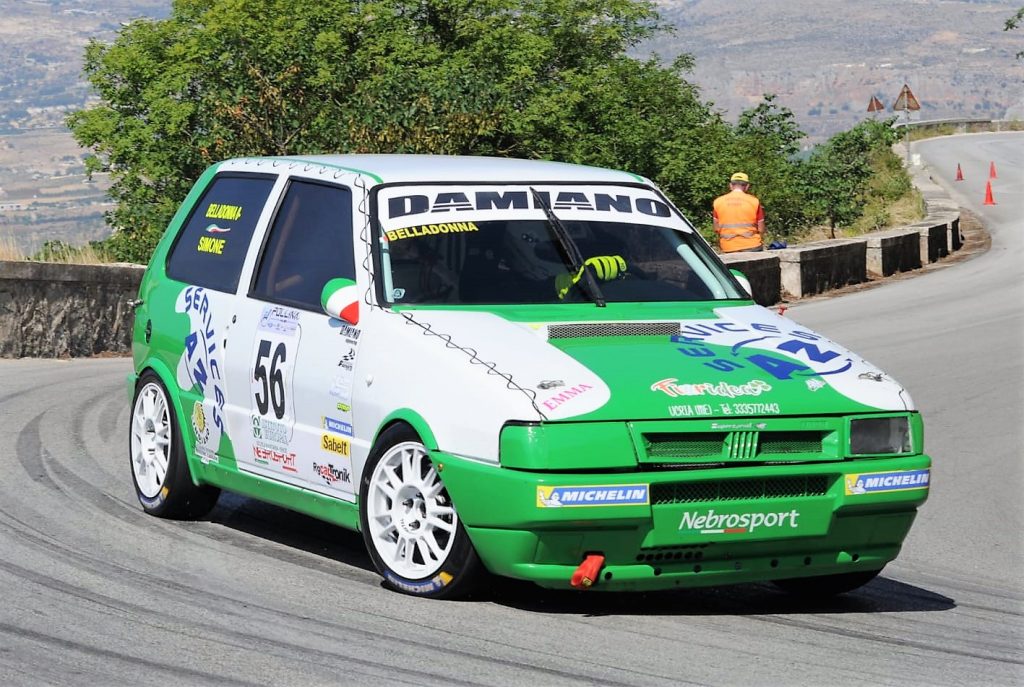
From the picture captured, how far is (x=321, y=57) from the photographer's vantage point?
3759 centimetres

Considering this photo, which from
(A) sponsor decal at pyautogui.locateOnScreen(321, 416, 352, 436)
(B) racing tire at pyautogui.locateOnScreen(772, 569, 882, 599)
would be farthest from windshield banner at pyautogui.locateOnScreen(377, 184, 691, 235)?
(B) racing tire at pyautogui.locateOnScreen(772, 569, 882, 599)

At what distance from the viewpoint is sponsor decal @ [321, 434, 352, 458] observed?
23.6ft

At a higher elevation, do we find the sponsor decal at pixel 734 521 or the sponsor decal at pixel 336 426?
the sponsor decal at pixel 336 426

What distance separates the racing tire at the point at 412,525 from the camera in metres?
6.62

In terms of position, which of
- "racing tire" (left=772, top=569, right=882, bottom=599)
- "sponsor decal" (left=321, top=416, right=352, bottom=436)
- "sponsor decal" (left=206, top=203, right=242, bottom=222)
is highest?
"sponsor decal" (left=206, top=203, right=242, bottom=222)

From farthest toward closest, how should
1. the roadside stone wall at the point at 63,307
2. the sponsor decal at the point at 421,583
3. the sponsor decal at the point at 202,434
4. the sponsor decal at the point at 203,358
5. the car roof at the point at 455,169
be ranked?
1. the roadside stone wall at the point at 63,307
2. the sponsor decal at the point at 202,434
3. the sponsor decal at the point at 203,358
4. the car roof at the point at 455,169
5. the sponsor decal at the point at 421,583

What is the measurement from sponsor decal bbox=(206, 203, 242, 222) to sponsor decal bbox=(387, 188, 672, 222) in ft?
4.41

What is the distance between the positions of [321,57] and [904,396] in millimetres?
31856

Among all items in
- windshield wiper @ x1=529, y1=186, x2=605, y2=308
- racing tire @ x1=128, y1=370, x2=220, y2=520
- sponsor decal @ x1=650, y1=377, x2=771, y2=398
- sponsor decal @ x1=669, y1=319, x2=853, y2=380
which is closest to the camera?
sponsor decal @ x1=650, y1=377, x2=771, y2=398

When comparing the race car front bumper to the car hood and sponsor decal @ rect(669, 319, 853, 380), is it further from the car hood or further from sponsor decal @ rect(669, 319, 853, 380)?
sponsor decal @ rect(669, 319, 853, 380)

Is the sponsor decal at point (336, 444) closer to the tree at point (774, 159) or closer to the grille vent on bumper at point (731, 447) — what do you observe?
the grille vent on bumper at point (731, 447)

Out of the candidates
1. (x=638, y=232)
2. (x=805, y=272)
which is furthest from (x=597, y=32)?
(x=638, y=232)

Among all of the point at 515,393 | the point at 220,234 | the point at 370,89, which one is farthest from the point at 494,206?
the point at 370,89

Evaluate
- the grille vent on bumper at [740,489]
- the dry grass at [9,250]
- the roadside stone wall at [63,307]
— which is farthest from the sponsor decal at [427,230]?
the dry grass at [9,250]
